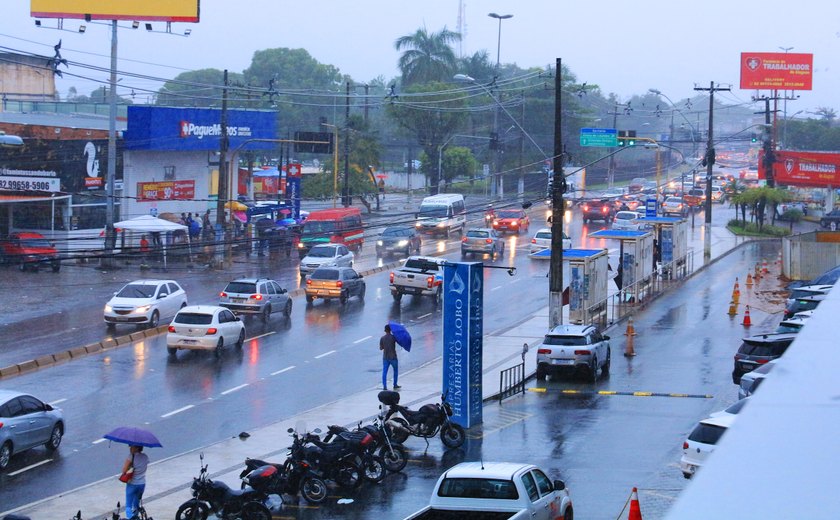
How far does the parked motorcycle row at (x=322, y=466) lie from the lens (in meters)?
15.6

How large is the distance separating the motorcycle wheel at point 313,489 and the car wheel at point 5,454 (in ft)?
19.2

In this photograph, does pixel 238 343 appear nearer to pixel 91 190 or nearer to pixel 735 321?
pixel 735 321

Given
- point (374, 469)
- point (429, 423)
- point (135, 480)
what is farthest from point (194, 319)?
point (135, 480)

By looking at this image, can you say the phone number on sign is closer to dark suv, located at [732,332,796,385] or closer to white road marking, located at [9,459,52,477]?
white road marking, located at [9,459,52,477]

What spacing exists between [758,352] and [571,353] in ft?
14.5

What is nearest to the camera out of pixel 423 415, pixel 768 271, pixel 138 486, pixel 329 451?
pixel 138 486

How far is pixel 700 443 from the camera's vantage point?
16828mm

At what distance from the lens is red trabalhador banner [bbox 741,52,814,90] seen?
118500mm

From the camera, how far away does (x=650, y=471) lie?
18672 mm

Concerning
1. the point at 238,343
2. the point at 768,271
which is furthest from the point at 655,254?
the point at 238,343

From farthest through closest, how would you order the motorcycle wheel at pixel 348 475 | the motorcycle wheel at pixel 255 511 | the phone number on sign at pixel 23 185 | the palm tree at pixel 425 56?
the palm tree at pixel 425 56, the phone number on sign at pixel 23 185, the motorcycle wheel at pixel 348 475, the motorcycle wheel at pixel 255 511

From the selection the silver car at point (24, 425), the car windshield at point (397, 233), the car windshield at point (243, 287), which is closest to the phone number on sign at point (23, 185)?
the car windshield at point (397, 233)

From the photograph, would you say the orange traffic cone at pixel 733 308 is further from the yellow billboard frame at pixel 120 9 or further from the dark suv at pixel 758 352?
the yellow billboard frame at pixel 120 9

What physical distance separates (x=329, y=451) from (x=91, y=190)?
39710 millimetres
